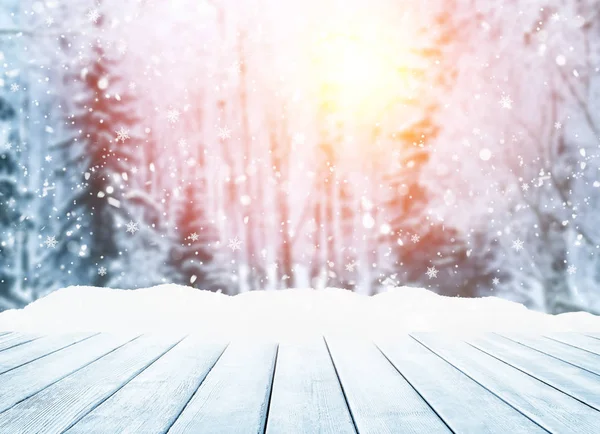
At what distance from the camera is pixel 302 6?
200cm

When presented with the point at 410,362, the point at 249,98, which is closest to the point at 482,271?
the point at 410,362

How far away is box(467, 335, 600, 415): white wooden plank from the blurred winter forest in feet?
2.28

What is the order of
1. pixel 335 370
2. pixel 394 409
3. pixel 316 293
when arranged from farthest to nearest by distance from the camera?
pixel 316 293 < pixel 335 370 < pixel 394 409

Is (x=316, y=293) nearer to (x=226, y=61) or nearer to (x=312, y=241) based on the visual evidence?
(x=312, y=241)

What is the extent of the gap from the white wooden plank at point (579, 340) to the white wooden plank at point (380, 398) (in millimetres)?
586

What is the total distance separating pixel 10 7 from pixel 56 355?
159 centimetres

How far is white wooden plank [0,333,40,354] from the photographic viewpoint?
1265mm

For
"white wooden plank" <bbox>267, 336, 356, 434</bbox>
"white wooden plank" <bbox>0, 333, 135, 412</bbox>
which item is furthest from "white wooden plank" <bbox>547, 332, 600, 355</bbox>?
"white wooden plank" <bbox>0, 333, 135, 412</bbox>

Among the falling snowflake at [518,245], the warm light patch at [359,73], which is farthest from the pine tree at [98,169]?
the falling snowflake at [518,245]

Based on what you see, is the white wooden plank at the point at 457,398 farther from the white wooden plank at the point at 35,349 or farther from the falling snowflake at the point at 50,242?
the falling snowflake at the point at 50,242

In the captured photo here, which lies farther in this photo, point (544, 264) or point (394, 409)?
point (544, 264)

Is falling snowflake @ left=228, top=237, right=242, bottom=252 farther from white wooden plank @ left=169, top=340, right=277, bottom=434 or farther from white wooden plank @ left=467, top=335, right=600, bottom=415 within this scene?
white wooden plank @ left=467, top=335, right=600, bottom=415

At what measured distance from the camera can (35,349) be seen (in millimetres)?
1200

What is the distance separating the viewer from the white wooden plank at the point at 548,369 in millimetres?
858
